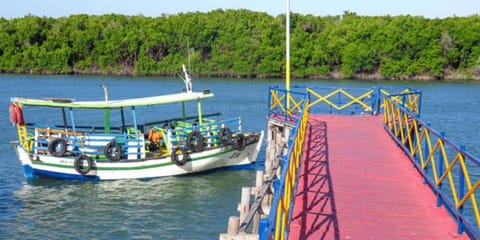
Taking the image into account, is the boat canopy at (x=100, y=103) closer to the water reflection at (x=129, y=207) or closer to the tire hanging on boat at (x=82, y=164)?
the tire hanging on boat at (x=82, y=164)

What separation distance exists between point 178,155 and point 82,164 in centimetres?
339

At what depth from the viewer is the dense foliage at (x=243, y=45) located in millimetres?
80312

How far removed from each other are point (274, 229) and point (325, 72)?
78648 millimetres

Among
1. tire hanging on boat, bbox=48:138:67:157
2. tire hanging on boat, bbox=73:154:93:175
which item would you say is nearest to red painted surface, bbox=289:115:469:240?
tire hanging on boat, bbox=73:154:93:175

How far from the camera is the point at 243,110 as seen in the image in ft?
138

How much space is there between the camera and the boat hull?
20734mm

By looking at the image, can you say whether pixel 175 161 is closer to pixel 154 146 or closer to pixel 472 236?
pixel 154 146

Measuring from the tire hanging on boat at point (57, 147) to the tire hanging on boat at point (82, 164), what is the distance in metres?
0.71

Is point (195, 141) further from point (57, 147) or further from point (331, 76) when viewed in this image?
point (331, 76)

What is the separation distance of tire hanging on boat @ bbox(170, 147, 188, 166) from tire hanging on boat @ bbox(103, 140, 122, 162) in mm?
1848

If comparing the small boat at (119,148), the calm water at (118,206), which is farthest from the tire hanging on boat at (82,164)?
the calm water at (118,206)

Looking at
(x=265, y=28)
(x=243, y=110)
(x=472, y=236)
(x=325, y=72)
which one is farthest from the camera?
(x=265, y=28)

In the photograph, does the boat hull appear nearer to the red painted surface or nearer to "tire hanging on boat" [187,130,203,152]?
"tire hanging on boat" [187,130,203,152]

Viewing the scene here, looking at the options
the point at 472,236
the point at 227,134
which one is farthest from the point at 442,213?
the point at 227,134
